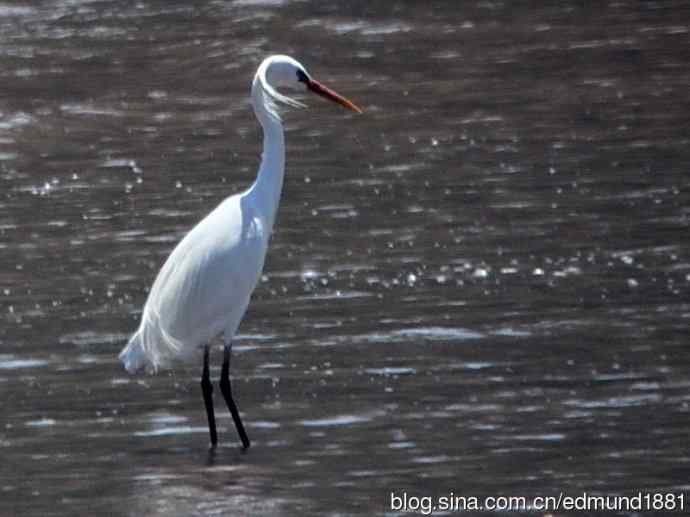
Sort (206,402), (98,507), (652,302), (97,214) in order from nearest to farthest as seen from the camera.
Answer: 1. (98,507)
2. (206,402)
3. (652,302)
4. (97,214)

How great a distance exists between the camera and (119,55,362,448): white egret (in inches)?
340

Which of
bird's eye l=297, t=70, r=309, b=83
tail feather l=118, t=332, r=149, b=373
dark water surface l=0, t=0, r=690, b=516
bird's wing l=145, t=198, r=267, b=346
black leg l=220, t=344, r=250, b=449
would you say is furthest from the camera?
bird's eye l=297, t=70, r=309, b=83

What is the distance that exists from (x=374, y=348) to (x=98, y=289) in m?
2.11

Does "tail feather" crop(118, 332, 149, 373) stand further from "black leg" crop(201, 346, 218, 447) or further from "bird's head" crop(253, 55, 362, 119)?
"bird's head" crop(253, 55, 362, 119)

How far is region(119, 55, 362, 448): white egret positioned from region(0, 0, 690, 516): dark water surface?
0.31 m

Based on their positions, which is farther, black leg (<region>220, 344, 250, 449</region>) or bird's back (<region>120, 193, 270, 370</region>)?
bird's back (<region>120, 193, 270, 370</region>)

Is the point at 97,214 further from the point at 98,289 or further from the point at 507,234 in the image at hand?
the point at 507,234

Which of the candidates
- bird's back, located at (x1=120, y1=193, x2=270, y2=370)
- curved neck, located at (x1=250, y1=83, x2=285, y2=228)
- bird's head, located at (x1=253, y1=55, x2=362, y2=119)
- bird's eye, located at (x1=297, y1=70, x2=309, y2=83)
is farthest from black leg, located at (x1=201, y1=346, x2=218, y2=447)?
bird's eye, located at (x1=297, y1=70, x2=309, y2=83)

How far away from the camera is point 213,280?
8688mm

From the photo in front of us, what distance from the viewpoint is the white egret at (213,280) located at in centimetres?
862

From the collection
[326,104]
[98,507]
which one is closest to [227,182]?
[326,104]

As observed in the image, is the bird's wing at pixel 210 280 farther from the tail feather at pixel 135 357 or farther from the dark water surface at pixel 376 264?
the dark water surface at pixel 376 264

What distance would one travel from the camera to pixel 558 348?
9.30 meters

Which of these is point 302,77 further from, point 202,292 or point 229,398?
point 229,398
